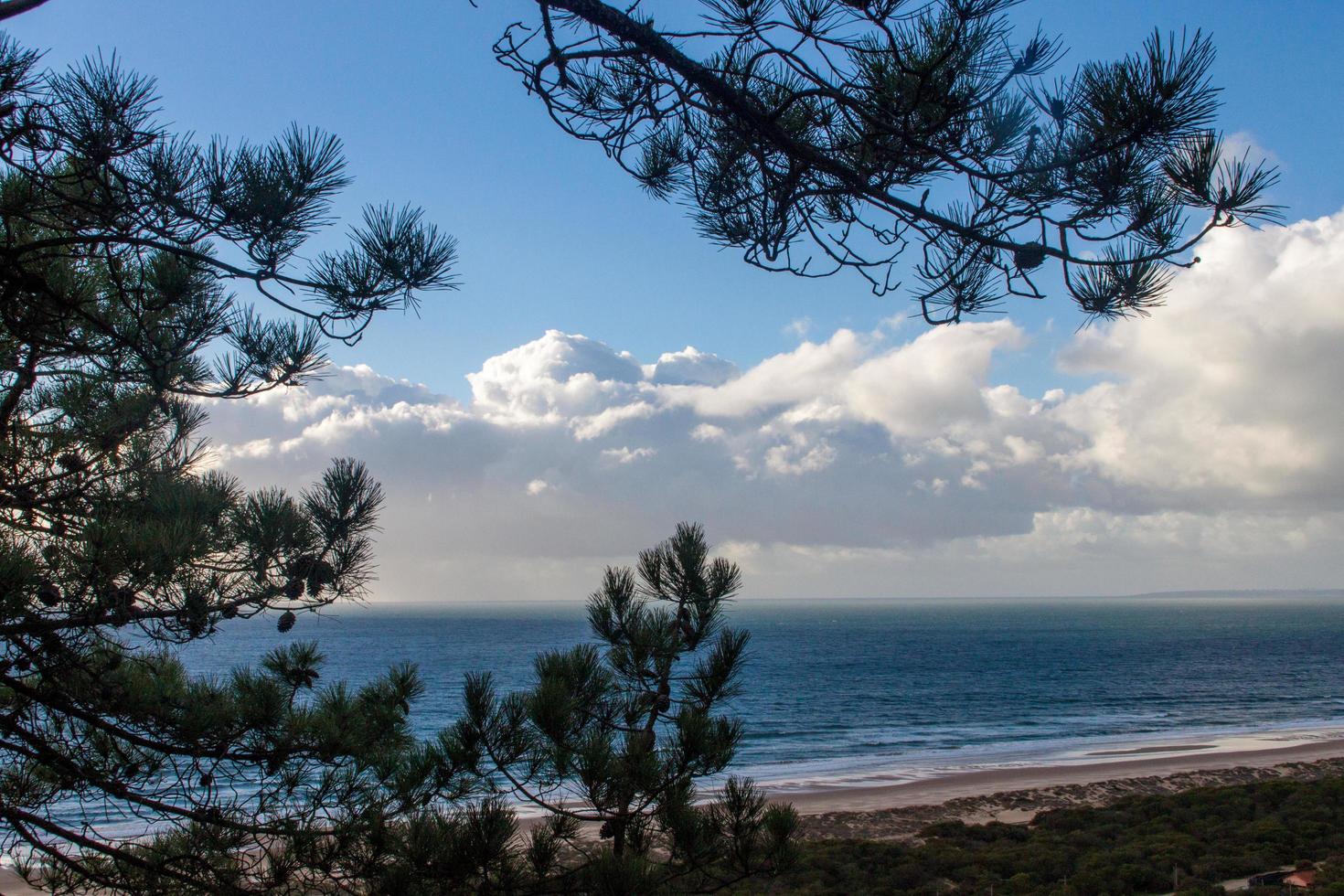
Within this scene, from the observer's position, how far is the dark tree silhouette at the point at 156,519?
9.21 ft

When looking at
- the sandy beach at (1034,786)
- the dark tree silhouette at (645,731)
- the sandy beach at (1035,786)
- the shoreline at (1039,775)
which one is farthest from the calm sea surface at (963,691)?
the dark tree silhouette at (645,731)

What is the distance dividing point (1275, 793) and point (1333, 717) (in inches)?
969

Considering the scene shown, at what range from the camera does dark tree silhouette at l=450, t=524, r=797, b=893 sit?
13.4 feet

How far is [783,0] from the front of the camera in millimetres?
2365

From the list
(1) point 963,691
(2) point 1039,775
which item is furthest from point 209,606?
(1) point 963,691

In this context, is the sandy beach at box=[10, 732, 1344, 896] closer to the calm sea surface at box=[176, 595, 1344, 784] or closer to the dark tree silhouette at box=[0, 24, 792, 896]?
the calm sea surface at box=[176, 595, 1344, 784]

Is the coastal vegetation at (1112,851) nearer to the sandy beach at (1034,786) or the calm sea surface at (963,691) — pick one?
the sandy beach at (1034,786)

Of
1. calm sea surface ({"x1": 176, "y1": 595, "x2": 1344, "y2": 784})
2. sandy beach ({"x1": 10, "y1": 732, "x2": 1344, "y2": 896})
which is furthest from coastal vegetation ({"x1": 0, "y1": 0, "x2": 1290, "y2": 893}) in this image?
sandy beach ({"x1": 10, "y1": 732, "x2": 1344, "y2": 896})

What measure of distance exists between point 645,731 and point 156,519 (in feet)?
7.52

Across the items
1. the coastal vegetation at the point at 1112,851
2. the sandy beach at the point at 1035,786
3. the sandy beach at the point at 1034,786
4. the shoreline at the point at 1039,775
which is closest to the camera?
the coastal vegetation at the point at 1112,851

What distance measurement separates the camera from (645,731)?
163 inches

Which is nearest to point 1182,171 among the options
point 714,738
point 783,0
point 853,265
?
point 853,265

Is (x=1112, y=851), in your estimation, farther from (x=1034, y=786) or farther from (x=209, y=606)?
(x=209, y=606)

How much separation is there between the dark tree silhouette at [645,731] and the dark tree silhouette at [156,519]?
0.56m
